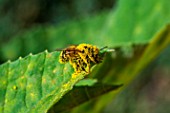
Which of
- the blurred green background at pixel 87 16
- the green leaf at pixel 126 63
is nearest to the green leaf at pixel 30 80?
the green leaf at pixel 126 63

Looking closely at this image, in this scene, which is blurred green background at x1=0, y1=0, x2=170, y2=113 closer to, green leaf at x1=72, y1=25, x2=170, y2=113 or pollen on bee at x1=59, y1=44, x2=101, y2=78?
green leaf at x1=72, y1=25, x2=170, y2=113

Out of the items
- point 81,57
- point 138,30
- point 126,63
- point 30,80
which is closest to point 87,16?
point 138,30

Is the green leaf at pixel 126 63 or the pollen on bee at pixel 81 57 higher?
the green leaf at pixel 126 63

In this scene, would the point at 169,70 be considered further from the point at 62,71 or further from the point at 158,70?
the point at 62,71

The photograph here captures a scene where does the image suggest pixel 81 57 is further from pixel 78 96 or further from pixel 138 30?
pixel 138 30

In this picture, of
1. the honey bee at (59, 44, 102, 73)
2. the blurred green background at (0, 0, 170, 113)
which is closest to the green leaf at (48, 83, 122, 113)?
the honey bee at (59, 44, 102, 73)

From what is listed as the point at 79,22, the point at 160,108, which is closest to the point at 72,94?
the point at 79,22

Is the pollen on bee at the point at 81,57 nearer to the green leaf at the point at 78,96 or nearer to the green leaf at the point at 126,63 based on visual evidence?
the green leaf at the point at 78,96
